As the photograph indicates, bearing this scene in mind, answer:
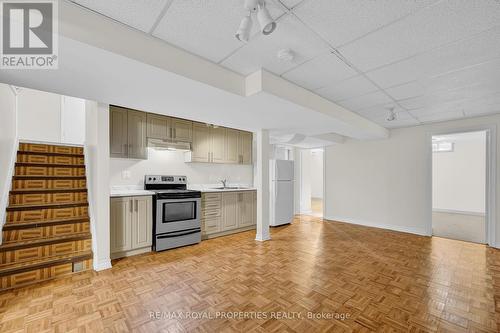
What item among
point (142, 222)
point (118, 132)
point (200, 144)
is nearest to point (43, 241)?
point (142, 222)

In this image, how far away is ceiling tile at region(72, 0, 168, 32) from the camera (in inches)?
55.9

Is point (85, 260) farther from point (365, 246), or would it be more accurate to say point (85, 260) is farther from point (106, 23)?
point (365, 246)

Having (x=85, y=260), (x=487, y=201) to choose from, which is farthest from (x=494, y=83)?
(x=85, y=260)

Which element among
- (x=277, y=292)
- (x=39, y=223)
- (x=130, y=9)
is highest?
(x=130, y=9)

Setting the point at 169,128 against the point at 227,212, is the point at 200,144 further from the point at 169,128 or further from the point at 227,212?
the point at 227,212

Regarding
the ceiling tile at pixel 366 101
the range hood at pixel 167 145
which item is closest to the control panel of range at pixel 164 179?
the range hood at pixel 167 145

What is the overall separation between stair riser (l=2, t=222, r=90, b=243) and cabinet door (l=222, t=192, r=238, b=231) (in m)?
2.19

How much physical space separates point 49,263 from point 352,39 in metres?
3.85

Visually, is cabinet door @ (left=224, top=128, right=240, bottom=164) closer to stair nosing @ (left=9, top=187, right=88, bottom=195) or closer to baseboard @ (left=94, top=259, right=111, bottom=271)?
stair nosing @ (left=9, top=187, right=88, bottom=195)

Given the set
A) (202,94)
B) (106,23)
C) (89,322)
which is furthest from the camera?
(202,94)

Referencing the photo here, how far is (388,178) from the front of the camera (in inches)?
200

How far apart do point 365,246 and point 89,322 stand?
3.89 m

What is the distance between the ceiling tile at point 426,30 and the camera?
143 cm

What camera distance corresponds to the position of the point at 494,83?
2596mm
